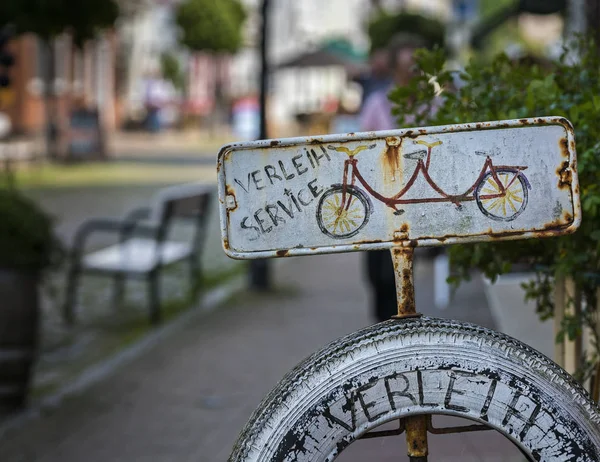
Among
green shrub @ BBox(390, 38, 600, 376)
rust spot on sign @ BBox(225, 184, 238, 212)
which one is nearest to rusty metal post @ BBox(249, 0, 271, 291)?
green shrub @ BBox(390, 38, 600, 376)

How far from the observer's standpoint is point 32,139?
91.4 feet

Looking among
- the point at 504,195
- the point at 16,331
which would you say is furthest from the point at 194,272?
the point at 504,195

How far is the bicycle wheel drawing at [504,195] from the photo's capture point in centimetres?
203

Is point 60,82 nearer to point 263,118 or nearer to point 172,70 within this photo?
point 172,70

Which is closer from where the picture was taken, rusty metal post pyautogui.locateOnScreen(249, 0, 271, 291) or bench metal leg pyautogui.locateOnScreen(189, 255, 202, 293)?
bench metal leg pyautogui.locateOnScreen(189, 255, 202, 293)

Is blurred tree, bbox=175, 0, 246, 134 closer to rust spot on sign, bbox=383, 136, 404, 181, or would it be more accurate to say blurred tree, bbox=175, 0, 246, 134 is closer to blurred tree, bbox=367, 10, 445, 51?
blurred tree, bbox=367, 10, 445, 51

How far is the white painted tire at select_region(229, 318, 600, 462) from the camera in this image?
6.18 feet

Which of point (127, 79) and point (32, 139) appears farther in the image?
point (127, 79)

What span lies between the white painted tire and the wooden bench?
5995 millimetres

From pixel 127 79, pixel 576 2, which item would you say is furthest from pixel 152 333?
pixel 127 79

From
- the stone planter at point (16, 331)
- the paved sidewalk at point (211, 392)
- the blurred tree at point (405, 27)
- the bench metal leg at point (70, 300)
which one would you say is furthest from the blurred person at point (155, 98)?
the stone planter at point (16, 331)

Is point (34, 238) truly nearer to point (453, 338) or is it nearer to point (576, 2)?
point (453, 338)

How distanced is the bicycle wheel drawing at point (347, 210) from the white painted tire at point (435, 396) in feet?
0.79

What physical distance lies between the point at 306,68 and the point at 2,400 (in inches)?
1057
